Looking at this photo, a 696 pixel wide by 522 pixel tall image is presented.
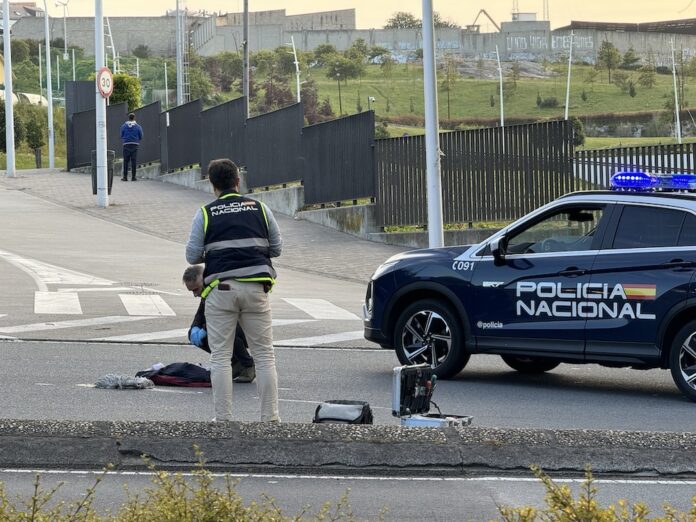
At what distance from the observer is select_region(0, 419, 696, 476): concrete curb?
730 cm

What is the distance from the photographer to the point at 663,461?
7.36 meters

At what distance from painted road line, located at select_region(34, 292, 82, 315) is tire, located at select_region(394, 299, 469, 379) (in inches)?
240

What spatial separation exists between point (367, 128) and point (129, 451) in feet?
64.8

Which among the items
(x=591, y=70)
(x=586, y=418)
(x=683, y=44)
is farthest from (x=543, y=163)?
(x=683, y=44)

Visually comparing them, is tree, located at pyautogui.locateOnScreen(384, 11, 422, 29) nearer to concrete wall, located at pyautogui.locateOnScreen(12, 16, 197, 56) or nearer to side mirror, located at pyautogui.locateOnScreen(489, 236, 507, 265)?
concrete wall, located at pyautogui.locateOnScreen(12, 16, 197, 56)

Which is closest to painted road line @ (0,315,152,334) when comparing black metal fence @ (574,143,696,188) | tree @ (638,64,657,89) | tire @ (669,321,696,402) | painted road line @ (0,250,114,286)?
painted road line @ (0,250,114,286)

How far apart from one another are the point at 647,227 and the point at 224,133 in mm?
25230

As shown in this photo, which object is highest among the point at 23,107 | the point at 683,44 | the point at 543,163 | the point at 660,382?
the point at 683,44

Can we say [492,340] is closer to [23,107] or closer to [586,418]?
[586,418]

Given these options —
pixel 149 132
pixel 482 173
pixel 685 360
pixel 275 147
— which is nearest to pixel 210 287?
pixel 685 360

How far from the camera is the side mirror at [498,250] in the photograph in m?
11.3

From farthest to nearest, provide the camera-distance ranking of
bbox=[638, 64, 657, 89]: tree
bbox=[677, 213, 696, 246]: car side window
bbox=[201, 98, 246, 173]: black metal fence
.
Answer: bbox=[638, 64, 657, 89]: tree < bbox=[201, 98, 246, 173]: black metal fence < bbox=[677, 213, 696, 246]: car side window

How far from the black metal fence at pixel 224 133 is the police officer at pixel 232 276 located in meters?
25.2

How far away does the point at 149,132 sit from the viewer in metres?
41.5
